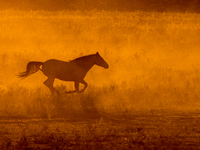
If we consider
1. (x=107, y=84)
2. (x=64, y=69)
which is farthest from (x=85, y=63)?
(x=107, y=84)

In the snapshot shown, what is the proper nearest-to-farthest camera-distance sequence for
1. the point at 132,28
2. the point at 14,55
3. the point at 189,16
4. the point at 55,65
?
1. the point at 55,65
2. the point at 14,55
3. the point at 132,28
4. the point at 189,16

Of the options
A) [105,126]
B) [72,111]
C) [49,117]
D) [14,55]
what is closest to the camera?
[105,126]

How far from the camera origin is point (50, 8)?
2427 centimetres

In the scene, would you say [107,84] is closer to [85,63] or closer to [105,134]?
[85,63]

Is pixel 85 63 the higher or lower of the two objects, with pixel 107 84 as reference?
higher

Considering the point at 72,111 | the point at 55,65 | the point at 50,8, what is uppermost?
the point at 50,8

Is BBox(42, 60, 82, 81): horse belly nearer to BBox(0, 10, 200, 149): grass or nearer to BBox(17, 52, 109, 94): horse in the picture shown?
BBox(17, 52, 109, 94): horse

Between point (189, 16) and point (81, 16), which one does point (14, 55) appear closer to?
point (81, 16)

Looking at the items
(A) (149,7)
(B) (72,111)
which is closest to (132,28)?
(A) (149,7)

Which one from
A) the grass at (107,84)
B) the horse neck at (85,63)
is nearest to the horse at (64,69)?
the horse neck at (85,63)

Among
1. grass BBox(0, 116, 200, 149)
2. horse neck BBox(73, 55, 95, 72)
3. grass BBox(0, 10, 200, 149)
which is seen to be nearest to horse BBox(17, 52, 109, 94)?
horse neck BBox(73, 55, 95, 72)

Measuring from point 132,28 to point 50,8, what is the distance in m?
4.63

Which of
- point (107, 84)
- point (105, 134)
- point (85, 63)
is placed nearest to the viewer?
point (105, 134)

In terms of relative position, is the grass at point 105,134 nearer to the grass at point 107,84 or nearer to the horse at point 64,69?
the grass at point 107,84
